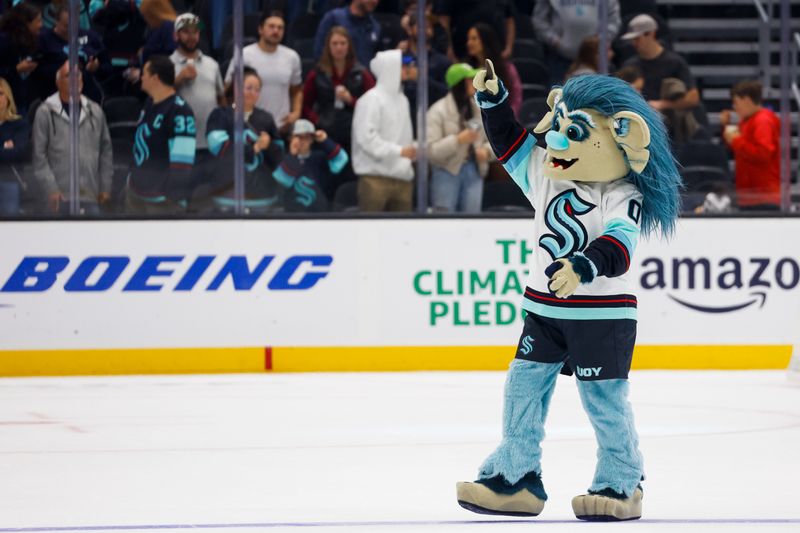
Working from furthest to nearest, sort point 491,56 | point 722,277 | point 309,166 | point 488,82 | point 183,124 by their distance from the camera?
point 491,56 → point 722,277 → point 309,166 → point 183,124 → point 488,82

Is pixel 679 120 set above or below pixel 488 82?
below

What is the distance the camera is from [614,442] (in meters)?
4.07

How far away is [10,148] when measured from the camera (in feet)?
28.3

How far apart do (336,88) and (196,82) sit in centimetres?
81

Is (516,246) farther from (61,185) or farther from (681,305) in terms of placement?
(61,185)

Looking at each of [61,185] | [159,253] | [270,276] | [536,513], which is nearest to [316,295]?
[270,276]

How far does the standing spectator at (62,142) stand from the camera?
8.63 meters

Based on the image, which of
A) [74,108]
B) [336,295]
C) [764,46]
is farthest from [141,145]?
[764,46]

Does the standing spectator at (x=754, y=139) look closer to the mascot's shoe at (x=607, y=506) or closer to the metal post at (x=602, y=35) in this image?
the metal post at (x=602, y=35)

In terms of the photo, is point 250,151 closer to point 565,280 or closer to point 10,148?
point 10,148

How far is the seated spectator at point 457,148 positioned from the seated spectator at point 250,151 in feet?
3.05

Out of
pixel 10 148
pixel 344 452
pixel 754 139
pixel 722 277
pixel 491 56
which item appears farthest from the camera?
pixel 754 139

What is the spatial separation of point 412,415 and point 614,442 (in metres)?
2.66

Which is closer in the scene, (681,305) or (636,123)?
(636,123)
